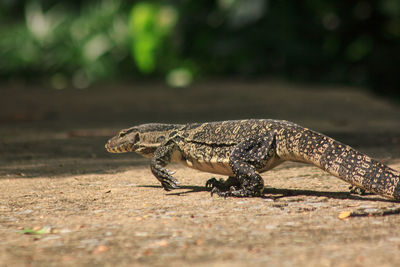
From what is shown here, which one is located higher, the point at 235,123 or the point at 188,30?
the point at 188,30

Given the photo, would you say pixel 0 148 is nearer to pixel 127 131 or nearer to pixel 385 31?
pixel 127 131

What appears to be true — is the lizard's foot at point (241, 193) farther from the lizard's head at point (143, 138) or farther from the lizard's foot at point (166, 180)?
the lizard's head at point (143, 138)

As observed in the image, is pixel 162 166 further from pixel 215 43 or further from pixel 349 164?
pixel 215 43

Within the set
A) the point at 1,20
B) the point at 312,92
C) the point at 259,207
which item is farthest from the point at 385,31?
the point at 259,207

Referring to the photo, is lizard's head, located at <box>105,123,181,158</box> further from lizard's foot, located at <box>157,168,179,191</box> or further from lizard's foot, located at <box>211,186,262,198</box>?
lizard's foot, located at <box>211,186,262,198</box>

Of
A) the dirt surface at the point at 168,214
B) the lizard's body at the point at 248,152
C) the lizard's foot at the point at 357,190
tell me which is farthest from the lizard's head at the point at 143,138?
the lizard's foot at the point at 357,190

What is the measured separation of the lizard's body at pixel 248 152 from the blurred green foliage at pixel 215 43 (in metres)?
11.6

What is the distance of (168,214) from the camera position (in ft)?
13.6

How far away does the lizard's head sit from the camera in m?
5.43

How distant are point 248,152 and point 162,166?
0.95m

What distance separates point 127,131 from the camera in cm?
564

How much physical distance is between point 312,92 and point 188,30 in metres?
4.82

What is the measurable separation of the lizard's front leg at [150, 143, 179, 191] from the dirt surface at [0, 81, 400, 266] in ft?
0.33

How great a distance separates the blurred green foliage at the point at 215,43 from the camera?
663 inches
